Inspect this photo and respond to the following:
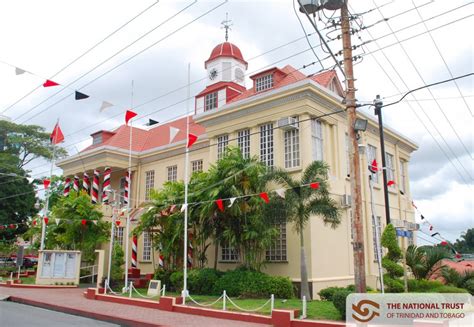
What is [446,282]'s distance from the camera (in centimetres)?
1873

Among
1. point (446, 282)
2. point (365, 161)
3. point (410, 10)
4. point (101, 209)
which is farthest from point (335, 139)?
point (101, 209)

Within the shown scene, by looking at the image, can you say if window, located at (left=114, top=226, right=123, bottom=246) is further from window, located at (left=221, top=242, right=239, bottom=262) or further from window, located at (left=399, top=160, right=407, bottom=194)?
window, located at (left=399, top=160, right=407, bottom=194)

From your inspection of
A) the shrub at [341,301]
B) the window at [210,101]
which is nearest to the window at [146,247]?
the window at [210,101]

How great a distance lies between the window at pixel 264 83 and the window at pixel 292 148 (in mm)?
3627

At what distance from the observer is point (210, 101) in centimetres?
2778

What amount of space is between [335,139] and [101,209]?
15114 millimetres

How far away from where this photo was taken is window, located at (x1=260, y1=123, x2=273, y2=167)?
804 inches

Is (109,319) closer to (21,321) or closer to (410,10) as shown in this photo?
(21,321)

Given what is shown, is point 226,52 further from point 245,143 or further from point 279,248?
point 279,248

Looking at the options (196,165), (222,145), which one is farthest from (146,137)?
(222,145)

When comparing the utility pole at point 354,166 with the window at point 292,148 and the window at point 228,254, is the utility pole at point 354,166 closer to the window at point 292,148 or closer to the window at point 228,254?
the window at point 292,148

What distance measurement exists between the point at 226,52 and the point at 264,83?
33.7 ft

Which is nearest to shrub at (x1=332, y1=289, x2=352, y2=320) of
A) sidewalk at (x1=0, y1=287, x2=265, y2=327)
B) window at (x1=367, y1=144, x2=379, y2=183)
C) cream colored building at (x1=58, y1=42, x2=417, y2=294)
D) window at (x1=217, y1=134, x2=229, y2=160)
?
sidewalk at (x1=0, y1=287, x2=265, y2=327)

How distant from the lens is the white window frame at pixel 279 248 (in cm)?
1877
